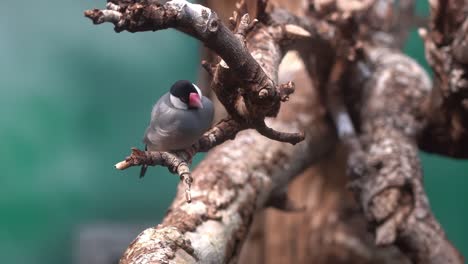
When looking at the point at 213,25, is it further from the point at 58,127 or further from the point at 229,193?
the point at 58,127

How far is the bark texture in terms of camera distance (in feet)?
2.74

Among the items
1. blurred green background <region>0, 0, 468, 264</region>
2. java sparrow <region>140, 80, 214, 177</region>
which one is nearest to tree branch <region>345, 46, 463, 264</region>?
blurred green background <region>0, 0, 468, 264</region>

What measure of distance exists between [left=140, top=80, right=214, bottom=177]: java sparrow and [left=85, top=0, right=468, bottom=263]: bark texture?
0.8 inches

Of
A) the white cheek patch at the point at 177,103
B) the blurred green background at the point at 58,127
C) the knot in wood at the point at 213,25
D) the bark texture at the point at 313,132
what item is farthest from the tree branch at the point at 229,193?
the knot in wood at the point at 213,25

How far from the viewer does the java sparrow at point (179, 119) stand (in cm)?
72

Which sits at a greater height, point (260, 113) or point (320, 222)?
point (260, 113)

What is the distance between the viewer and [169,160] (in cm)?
75

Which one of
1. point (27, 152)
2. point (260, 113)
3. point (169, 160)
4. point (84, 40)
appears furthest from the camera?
point (27, 152)

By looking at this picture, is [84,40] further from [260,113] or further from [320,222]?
[320,222]

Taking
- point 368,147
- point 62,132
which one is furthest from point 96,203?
point 368,147

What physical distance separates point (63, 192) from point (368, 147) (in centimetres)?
99

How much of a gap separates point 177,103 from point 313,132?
38.3 inches

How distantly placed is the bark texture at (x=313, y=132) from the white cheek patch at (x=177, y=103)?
Answer: 78mm

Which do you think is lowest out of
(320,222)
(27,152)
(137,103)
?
(320,222)
